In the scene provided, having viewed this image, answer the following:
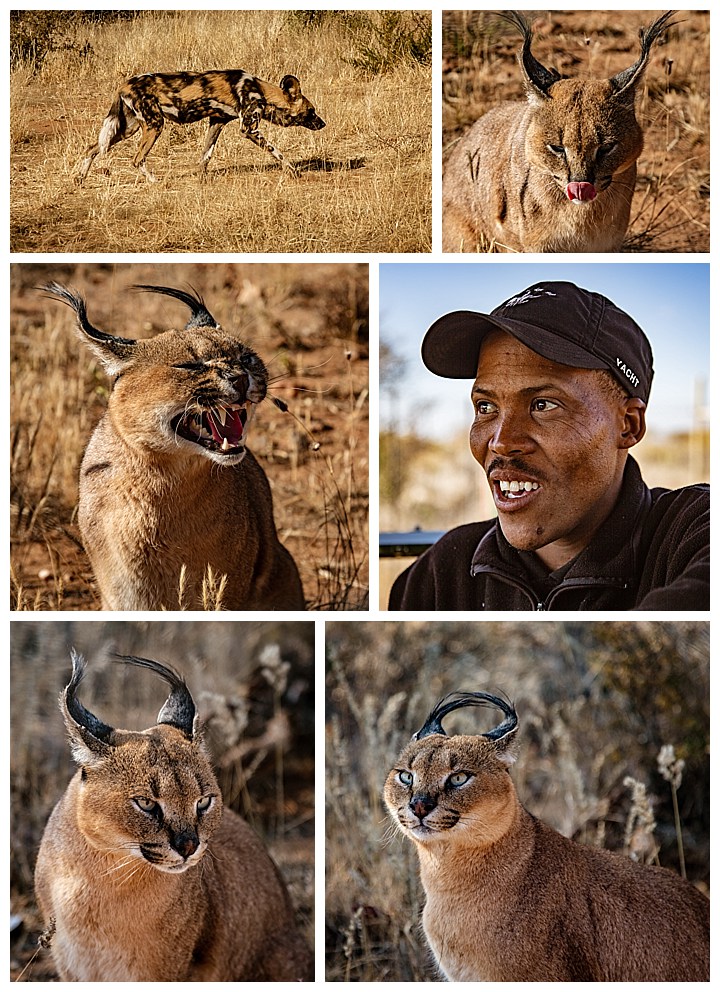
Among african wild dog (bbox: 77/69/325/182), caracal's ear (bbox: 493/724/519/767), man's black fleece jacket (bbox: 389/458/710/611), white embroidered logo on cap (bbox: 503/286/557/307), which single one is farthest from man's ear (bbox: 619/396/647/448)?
african wild dog (bbox: 77/69/325/182)

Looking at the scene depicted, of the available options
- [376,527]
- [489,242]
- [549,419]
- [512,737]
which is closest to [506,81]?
[489,242]

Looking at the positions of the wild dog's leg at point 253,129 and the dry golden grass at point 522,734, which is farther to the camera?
the dry golden grass at point 522,734

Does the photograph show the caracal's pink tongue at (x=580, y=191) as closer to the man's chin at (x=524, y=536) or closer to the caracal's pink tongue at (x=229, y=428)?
the man's chin at (x=524, y=536)

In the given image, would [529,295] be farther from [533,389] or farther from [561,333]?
[533,389]

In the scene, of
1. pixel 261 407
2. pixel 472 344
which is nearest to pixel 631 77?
pixel 472 344

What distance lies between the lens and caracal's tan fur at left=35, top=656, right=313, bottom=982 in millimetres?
4031

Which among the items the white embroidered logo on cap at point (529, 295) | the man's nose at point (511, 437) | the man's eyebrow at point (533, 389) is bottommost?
the man's nose at point (511, 437)

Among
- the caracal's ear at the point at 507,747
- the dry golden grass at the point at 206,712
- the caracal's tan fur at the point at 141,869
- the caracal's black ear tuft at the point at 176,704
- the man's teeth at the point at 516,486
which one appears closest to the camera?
the caracal's tan fur at the point at 141,869

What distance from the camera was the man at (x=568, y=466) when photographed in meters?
4.36

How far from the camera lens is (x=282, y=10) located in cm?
465

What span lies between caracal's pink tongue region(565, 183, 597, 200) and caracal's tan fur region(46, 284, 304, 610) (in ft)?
4.05

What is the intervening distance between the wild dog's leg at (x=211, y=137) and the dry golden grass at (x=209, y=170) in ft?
0.08

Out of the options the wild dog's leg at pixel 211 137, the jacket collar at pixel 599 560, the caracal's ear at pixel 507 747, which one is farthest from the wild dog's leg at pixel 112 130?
the caracal's ear at pixel 507 747

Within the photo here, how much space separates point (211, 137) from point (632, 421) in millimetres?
1819
